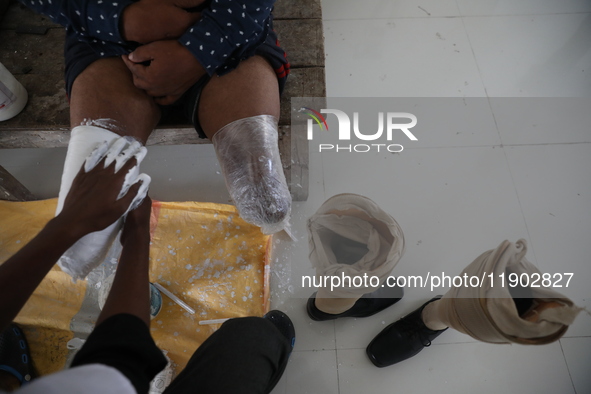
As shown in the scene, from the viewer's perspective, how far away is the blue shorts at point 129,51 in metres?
0.89

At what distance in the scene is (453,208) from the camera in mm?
1302

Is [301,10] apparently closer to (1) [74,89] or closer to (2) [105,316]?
(1) [74,89]

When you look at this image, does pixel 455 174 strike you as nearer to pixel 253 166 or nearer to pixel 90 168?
pixel 253 166

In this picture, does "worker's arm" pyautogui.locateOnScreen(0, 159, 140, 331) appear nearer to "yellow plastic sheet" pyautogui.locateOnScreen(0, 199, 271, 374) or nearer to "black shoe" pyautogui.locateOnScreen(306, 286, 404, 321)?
"yellow plastic sheet" pyautogui.locateOnScreen(0, 199, 271, 374)

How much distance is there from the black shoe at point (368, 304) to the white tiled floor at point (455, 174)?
0.12 feet

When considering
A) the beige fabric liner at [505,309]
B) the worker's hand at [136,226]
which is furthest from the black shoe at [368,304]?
the worker's hand at [136,226]

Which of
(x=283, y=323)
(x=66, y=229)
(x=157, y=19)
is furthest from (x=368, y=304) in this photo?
(x=157, y=19)

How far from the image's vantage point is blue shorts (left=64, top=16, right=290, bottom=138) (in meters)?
0.89

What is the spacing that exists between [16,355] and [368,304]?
96 centimetres

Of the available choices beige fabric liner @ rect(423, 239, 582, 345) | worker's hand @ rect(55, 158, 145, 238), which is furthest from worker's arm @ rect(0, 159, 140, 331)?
beige fabric liner @ rect(423, 239, 582, 345)

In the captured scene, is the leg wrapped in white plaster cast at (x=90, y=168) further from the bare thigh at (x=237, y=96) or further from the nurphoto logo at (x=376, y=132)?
the nurphoto logo at (x=376, y=132)

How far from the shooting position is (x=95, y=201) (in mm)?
693

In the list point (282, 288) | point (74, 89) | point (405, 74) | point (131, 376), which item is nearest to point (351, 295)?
point (282, 288)

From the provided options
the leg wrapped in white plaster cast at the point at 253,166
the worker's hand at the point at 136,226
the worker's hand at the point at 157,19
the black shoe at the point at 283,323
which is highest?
the worker's hand at the point at 157,19
